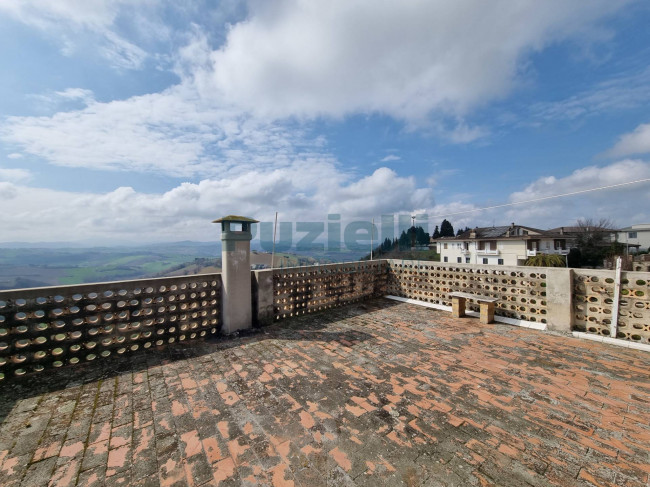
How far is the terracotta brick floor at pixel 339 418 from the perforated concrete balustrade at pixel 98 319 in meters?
0.34

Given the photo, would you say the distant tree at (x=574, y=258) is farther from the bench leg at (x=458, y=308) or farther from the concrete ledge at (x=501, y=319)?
the bench leg at (x=458, y=308)

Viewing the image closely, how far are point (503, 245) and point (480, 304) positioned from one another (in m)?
26.8

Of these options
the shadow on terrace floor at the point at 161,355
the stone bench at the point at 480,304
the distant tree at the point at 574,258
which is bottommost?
the distant tree at the point at 574,258

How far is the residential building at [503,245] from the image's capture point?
26.4 m

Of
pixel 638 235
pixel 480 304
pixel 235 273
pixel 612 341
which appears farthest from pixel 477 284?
pixel 638 235

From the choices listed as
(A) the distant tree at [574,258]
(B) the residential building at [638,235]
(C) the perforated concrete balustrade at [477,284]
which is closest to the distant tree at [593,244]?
(A) the distant tree at [574,258]

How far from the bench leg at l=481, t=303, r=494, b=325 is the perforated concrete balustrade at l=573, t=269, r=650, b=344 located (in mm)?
1293

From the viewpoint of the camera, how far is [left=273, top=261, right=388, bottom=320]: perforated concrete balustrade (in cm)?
587

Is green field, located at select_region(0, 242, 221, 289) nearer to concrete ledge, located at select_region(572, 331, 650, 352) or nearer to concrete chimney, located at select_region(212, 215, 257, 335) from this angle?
concrete chimney, located at select_region(212, 215, 257, 335)

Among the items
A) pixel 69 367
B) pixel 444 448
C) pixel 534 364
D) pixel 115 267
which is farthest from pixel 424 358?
pixel 115 267

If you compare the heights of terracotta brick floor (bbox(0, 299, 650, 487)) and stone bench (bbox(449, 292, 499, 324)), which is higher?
stone bench (bbox(449, 292, 499, 324))

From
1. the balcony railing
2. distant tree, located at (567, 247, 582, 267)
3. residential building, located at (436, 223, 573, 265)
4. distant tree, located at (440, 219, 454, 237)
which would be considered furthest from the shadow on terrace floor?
distant tree, located at (440, 219, 454, 237)

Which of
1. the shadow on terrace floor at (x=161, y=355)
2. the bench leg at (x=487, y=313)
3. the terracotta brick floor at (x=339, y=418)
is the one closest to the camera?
the terracotta brick floor at (x=339, y=418)

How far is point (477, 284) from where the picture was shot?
20.5 feet
